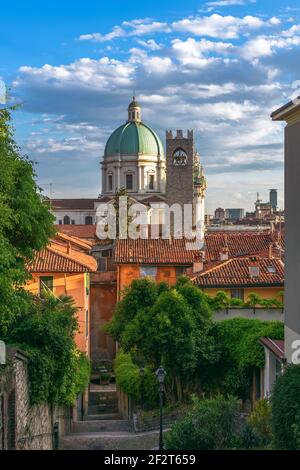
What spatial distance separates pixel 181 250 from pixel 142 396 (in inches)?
503

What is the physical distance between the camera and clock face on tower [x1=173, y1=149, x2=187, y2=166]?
80.9m

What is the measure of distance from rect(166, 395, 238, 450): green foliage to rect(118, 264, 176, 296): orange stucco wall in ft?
66.6

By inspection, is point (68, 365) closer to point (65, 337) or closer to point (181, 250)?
point (65, 337)

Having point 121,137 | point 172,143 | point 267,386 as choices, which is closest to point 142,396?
point 267,386

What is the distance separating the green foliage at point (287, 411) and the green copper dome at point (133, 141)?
83.7 meters

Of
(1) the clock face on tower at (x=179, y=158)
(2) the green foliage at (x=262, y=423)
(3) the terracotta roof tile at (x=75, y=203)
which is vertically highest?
(1) the clock face on tower at (x=179, y=158)

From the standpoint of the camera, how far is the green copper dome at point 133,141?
3720 inches

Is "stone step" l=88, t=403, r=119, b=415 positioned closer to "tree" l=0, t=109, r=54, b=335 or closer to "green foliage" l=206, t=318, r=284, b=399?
"green foliage" l=206, t=318, r=284, b=399

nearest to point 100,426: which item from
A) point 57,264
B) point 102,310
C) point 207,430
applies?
point 57,264

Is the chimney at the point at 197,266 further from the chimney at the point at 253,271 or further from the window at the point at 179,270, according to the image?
the chimney at the point at 253,271

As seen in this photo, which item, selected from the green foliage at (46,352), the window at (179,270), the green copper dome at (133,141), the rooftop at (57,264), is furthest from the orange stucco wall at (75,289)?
the green copper dome at (133,141)

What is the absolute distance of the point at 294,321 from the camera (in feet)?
46.1

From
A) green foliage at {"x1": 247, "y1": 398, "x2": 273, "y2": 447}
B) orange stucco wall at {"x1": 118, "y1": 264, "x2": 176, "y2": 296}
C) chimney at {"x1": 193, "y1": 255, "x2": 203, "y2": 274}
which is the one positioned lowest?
green foliage at {"x1": 247, "y1": 398, "x2": 273, "y2": 447}

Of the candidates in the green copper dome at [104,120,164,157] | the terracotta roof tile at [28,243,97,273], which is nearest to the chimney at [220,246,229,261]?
the terracotta roof tile at [28,243,97,273]
